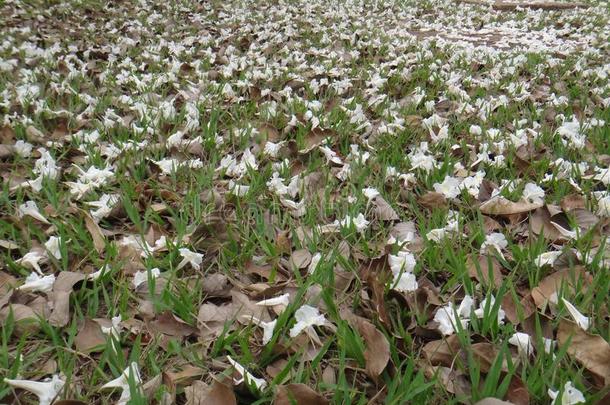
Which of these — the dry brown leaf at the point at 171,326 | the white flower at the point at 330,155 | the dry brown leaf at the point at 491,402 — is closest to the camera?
the dry brown leaf at the point at 491,402

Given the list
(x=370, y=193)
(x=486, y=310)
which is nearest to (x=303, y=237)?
(x=370, y=193)

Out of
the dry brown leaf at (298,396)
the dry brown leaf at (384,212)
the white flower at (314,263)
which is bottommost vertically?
the dry brown leaf at (384,212)

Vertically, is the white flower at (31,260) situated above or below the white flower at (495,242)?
below

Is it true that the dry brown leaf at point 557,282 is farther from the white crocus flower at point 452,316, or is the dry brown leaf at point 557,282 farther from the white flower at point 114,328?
the white flower at point 114,328

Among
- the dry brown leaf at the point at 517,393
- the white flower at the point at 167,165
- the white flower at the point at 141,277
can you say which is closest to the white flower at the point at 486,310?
the dry brown leaf at the point at 517,393

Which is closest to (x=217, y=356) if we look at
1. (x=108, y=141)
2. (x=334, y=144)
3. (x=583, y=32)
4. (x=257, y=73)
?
(x=334, y=144)

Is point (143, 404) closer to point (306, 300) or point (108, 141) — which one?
point (306, 300)

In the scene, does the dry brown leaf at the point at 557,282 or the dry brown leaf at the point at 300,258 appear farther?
the dry brown leaf at the point at 300,258
